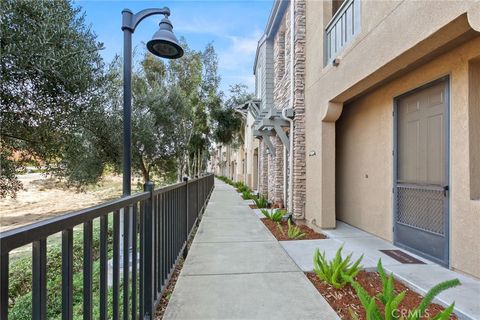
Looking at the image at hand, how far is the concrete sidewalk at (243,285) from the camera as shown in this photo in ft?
9.37

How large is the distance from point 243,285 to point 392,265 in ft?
7.07

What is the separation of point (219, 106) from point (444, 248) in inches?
574

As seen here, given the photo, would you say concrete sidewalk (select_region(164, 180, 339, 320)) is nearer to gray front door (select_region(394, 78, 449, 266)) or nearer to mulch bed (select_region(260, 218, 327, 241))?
mulch bed (select_region(260, 218, 327, 241))

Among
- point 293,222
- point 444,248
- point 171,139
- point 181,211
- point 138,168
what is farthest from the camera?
point 171,139

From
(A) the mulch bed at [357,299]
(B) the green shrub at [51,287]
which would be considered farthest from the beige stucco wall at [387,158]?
(B) the green shrub at [51,287]

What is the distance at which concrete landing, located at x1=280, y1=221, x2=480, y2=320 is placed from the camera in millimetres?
2881

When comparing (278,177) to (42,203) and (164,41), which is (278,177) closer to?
(164,41)

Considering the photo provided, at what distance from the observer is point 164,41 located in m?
3.65

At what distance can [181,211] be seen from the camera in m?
4.38

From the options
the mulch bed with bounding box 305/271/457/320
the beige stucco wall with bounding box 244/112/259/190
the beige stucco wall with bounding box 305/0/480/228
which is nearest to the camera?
the mulch bed with bounding box 305/271/457/320

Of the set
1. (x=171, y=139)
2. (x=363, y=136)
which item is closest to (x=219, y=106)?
(x=171, y=139)

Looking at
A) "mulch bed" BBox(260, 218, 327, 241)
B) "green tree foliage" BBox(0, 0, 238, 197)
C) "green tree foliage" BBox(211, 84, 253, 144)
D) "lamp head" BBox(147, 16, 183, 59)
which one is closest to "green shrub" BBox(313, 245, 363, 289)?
"mulch bed" BBox(260, 218, 327, 241)

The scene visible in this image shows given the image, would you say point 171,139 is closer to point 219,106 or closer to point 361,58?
point 219,106

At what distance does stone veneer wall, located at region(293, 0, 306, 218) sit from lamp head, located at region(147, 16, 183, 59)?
413 centimetres
